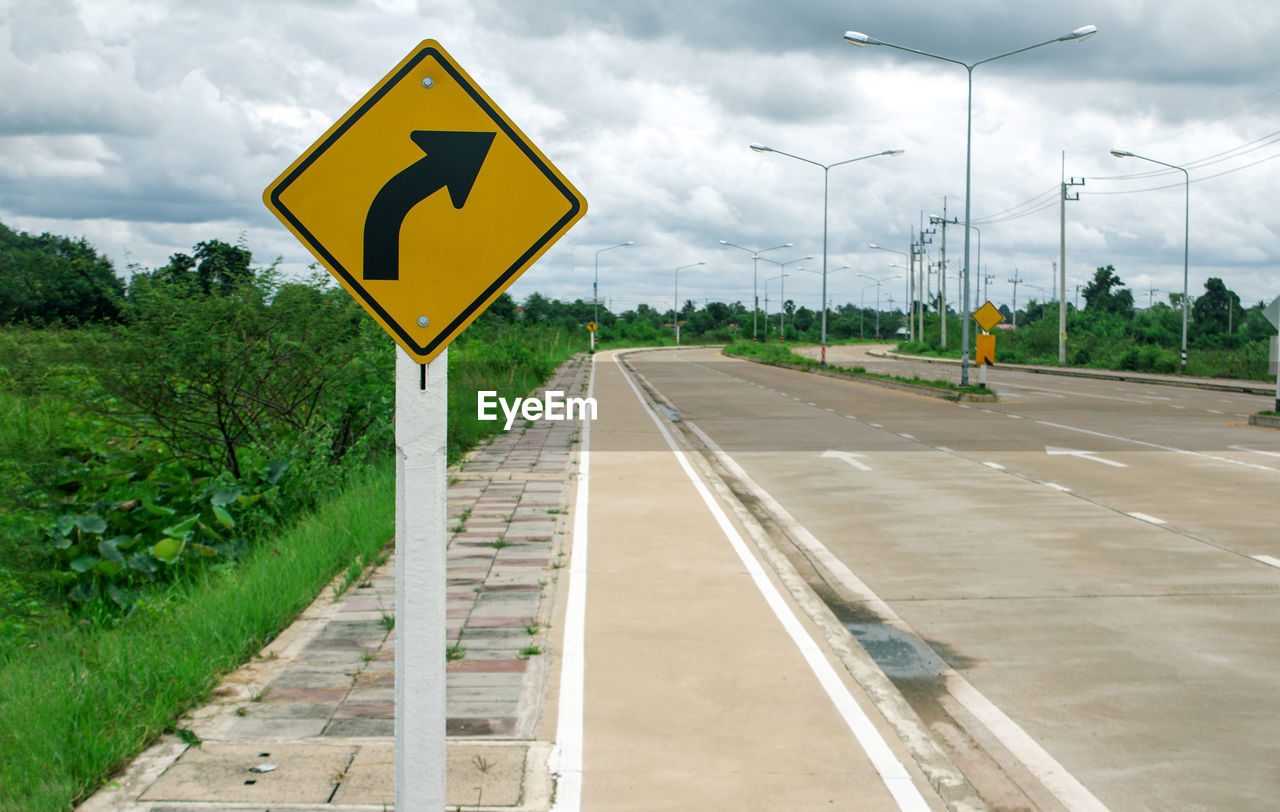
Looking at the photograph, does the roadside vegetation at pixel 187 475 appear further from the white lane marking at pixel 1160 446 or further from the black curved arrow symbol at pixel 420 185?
the white lane marking at pixel 1160 446

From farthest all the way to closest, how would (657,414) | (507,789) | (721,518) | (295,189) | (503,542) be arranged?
(657,414), (721,518), (503,542), (507,789), (295,189)

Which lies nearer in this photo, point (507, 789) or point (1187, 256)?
point (507, 789)

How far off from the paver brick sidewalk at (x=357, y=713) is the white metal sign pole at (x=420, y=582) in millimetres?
1129

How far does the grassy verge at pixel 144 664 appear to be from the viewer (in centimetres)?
454

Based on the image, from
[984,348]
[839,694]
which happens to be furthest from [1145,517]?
[984,348]

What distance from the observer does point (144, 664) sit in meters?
5.70

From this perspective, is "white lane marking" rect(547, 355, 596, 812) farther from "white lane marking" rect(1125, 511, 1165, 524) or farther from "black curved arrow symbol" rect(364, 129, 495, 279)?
"white lane marking" rect(1125, 511, 1165, 524)

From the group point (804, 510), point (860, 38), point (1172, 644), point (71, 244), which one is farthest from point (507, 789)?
point (71, 244)

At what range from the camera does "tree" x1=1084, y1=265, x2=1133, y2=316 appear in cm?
11612

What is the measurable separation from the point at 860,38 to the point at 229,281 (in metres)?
22.9

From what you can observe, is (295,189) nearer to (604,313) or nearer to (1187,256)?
(1187,256)

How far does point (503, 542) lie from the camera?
9852mm

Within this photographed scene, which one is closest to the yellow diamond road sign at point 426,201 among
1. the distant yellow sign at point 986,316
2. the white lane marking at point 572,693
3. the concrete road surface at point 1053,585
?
the white lane marking at point 572,693

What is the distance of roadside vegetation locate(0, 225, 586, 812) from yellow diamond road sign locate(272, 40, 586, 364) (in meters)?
3.09
